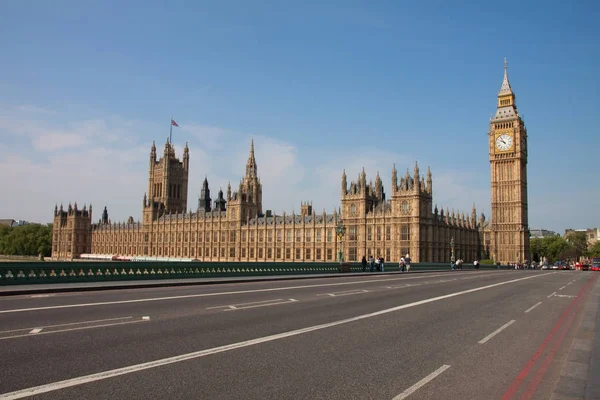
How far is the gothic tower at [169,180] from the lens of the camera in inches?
5704

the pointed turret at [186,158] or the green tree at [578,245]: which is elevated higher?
the pointed turret at [186,158]

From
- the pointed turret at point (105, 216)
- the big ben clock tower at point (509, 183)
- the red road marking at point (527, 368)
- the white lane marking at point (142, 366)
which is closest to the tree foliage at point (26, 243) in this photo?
the pointed turret at point (105, 216)

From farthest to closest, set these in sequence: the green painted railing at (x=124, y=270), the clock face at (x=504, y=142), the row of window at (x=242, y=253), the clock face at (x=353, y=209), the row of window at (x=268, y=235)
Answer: the clock face at (x=504, y=142), the row of window at (x=242, y=253), the clock face at (x=353, y=209), the row of window at (x=268, y=235), the green painted railing at (x=124, y=270)

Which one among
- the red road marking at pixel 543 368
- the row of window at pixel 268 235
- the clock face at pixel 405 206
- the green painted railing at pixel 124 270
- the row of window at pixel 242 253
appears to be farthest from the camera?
the row of window at pixel 242 253

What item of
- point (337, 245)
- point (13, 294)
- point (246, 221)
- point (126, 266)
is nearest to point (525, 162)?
point (337, 245)

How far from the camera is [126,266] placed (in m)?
28.0

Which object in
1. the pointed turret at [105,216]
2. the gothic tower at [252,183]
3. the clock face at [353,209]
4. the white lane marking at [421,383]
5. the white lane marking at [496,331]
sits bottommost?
the white lane marking at [496,331]

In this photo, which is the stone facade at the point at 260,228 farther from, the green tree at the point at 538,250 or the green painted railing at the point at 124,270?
the green tree at the point at 538,250

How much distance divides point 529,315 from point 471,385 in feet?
30.9

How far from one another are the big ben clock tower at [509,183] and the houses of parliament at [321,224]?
0.21 metres

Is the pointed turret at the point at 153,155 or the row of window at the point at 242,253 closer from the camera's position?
the row of window at the point at 242,253

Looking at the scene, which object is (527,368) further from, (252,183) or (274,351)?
(252,183)

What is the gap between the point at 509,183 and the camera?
107938 millimetres

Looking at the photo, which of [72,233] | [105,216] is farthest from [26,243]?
[105,216]
